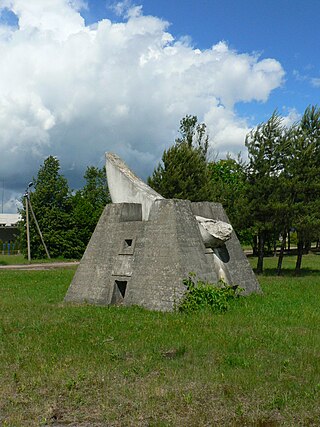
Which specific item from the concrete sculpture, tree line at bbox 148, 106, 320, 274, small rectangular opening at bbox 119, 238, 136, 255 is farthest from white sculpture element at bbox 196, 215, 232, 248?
tree line at bbox 148, 106, 320, 274

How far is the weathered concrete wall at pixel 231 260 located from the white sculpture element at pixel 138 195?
62 centimetres

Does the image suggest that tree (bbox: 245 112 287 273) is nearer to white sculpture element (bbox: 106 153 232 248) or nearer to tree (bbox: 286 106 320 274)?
tree (bbox: 286 106 320 274)

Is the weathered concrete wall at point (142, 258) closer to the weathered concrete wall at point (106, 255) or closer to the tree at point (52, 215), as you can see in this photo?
the weathered concrete wall at point (106, 255)

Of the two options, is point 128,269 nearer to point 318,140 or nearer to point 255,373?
point 255,373

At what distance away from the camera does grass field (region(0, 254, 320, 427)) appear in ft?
17.5

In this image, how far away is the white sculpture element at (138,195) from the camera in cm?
1291

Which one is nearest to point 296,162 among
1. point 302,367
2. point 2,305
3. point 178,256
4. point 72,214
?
point 178,256

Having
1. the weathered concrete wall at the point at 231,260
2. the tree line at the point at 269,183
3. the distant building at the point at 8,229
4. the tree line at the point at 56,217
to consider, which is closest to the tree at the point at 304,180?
the tree line at the point at 269,183

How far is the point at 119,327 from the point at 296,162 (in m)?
15.5

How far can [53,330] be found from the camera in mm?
9383

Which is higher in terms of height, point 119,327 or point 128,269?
point 128,269

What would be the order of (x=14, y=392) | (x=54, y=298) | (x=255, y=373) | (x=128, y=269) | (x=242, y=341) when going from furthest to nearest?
(x=54, y=298), (x=128, y=269), (x=242, y=341), (x=255, y=373), (x=14, y=392)

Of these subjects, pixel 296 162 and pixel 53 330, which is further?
pixel 296 162

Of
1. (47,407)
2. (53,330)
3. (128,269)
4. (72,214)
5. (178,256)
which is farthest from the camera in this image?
(72,214)
